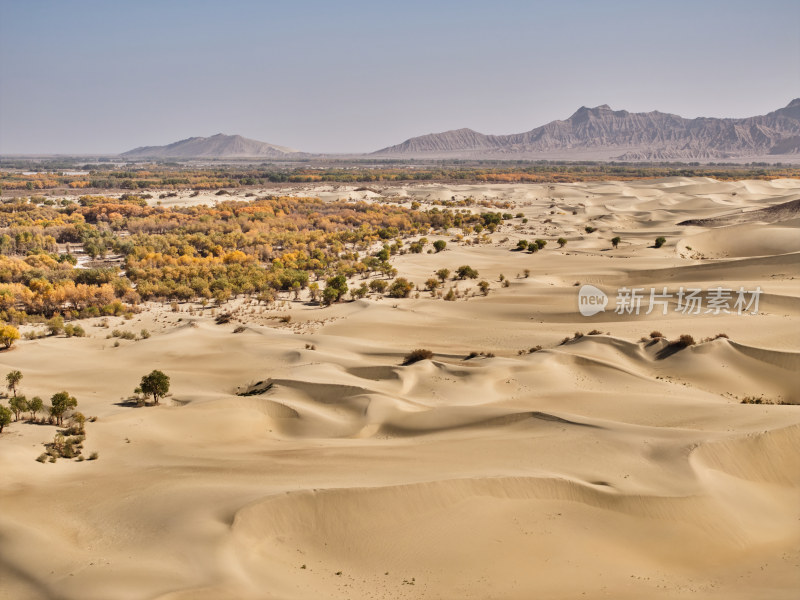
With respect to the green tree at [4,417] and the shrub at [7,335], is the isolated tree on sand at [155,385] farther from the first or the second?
the shrub at [7,335]

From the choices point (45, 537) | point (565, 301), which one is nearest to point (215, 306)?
point (565, 301)

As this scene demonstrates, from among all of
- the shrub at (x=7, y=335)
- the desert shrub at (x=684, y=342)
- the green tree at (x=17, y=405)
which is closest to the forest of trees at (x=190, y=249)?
the shrub at (x=7, y=335)

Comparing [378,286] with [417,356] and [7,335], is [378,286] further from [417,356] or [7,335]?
[7,335]

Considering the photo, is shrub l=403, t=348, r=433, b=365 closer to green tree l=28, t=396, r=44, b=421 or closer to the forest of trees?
the forest of trees

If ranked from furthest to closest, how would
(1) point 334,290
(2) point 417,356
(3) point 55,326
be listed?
(1) point 334,290 < (3) point 55,326 < (2) point 417,356

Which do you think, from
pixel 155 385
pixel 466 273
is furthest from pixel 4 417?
pixel 466 273

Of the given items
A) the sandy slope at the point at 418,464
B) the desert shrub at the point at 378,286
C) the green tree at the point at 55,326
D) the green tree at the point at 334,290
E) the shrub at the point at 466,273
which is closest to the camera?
the sandy slope at the point at 418,464

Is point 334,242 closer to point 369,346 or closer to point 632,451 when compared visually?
point 369,346
